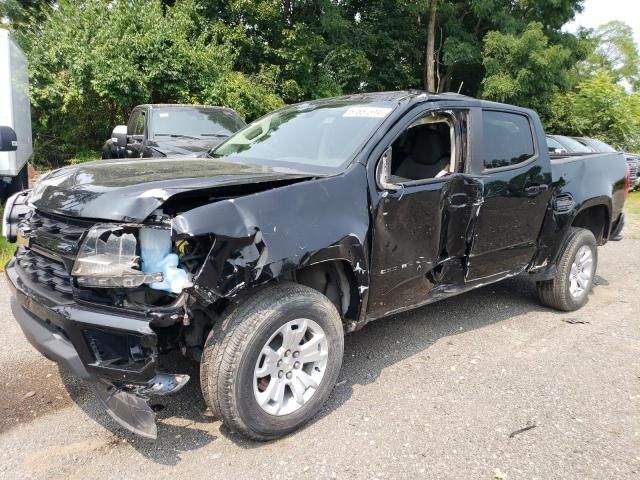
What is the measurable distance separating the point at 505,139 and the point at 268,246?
2552 mm

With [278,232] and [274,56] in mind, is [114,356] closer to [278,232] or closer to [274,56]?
[278,232]

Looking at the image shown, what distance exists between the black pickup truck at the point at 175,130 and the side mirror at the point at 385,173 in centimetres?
451

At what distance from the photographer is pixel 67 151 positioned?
13.5 metres

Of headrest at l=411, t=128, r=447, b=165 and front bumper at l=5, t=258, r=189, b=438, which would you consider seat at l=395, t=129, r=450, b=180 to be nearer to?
headrest at l=411, t=128, r=447, b=165

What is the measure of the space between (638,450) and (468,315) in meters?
2.08

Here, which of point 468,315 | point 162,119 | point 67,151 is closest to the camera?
point 468,315

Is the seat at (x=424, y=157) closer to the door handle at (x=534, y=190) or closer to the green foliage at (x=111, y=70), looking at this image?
the door handle at (x=534, y=190)

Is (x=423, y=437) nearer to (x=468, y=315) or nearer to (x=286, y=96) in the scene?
(x=468, y=315)

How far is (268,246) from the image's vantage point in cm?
256

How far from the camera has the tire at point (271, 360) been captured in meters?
2.56

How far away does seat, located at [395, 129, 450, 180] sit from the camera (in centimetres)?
396

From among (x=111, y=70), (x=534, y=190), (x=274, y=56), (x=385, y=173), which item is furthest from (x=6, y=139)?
(x=274, y=56)

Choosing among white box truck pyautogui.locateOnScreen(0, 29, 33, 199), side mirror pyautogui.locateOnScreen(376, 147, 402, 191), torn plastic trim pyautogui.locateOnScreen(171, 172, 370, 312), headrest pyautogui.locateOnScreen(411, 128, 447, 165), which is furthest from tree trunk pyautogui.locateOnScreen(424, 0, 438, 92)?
torn plastic trim pyautogui.locateOnScreen(171, 172, 370, 312)

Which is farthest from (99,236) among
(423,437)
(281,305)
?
(423,437)
